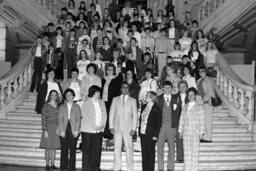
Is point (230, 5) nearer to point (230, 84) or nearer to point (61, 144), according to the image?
point (230, 84)

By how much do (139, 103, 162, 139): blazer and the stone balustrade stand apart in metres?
9.57

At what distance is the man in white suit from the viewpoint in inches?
415

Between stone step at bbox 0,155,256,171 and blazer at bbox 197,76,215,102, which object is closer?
stone step at bbox 0,155,256,171

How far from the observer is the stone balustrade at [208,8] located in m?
19.4

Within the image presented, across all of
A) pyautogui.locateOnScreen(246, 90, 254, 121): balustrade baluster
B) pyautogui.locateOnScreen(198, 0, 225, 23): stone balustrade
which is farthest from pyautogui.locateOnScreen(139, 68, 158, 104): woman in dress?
pyautogui.locateOnScreen(198, 0, 225, 23): stone balustrade

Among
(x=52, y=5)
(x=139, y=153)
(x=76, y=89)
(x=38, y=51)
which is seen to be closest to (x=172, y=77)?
(x=139, y=153)

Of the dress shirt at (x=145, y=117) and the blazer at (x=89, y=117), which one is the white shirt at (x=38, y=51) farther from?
the dress shirt at (x=145, y=117)

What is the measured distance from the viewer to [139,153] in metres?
11.9

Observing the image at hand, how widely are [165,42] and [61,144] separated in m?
6.02

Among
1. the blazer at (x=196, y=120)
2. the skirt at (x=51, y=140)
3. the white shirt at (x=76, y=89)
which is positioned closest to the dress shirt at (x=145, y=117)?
the blazer at (x=196, y=120)

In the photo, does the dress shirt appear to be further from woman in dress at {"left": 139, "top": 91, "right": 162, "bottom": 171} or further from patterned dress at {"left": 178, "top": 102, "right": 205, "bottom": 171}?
patterned dress at {"left": 178, "top": 102, "right": 205, "bottom": 171}

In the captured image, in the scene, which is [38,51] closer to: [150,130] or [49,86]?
[49,86]

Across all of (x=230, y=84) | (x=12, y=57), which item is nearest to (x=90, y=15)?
(x=12, y=57)

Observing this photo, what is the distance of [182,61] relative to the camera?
14180 mm
